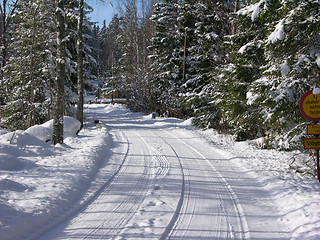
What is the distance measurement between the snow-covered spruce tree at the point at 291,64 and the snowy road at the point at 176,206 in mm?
2316

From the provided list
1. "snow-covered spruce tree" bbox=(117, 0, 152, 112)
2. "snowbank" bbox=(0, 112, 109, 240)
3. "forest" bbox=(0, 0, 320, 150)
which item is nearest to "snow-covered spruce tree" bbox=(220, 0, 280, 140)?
"forest" bbox=(0, 0, 320, 150)

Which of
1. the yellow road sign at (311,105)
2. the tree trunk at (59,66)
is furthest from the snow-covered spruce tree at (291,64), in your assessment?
the tree trunk at (59,66)

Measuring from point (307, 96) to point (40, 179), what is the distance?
6531 millimetres

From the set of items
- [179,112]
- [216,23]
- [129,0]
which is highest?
[129,0]

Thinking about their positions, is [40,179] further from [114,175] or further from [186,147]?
[186,147]

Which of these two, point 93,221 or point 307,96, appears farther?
point 307,96

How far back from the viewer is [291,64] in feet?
23.4

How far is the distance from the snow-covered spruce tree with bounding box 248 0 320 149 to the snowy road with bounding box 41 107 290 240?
7.60ft

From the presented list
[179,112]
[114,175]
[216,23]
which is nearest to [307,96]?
[114,175]

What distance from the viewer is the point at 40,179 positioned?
207 inches

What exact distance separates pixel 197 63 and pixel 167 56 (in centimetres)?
429

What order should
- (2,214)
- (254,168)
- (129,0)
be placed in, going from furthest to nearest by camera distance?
1. (129,0)
2. (254,168)
3. (2,214)

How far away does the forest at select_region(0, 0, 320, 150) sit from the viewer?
22.7ft

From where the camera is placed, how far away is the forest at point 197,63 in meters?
6.93
